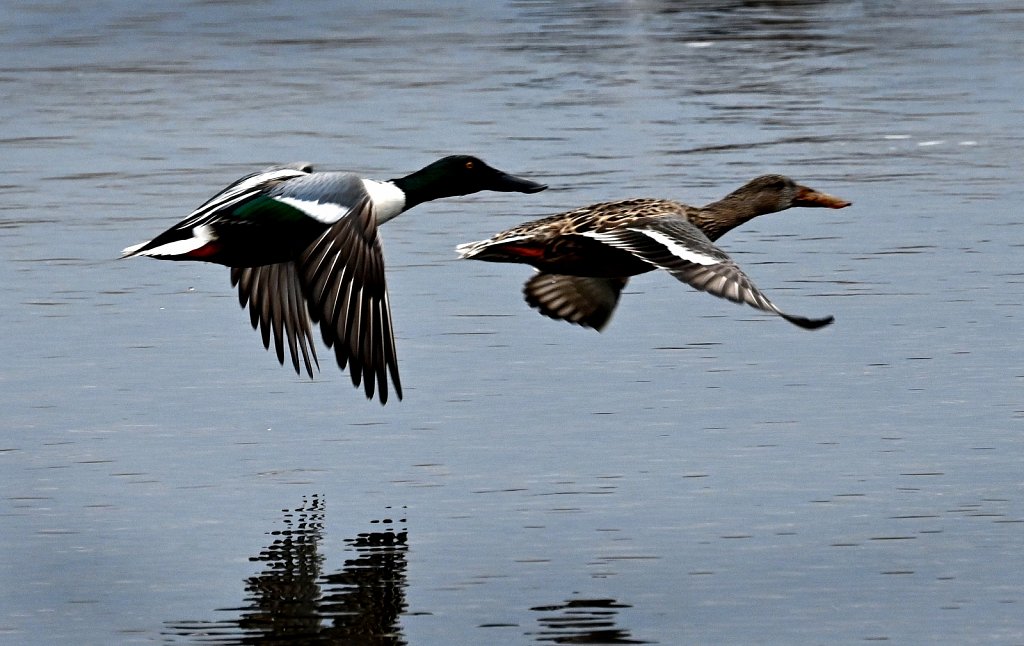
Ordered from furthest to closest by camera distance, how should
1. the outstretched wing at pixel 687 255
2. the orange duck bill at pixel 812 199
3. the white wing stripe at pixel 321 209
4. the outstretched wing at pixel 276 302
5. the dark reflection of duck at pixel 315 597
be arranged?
the orange duck bill at pixel 812 199
the outstretched wing at pixel 276 302
the white wing stripe at pixel 321 209
the outstretched wing at pixel 687 255
the dark reflection of duck at pixel 315 597

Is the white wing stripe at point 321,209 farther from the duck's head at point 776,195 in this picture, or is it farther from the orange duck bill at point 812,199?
the orange duck bill at point 812,199

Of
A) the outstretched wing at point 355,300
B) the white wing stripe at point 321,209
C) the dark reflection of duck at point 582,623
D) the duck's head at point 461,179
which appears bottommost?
the dark reflection of duck at point 582,623

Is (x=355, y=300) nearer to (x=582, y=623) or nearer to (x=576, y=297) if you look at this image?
(x=576, y=297)

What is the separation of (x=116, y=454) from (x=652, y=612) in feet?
7.81

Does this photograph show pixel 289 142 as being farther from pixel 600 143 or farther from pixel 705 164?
pixel 705 164

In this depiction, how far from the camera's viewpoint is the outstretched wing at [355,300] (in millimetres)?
7316

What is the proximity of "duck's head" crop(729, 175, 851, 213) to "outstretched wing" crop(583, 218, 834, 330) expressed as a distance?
819mm

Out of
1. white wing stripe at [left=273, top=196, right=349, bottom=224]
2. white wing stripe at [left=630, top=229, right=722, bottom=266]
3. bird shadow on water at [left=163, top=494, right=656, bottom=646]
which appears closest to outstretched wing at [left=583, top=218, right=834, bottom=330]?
white wing stripe at [left=630, top=229, right=722, bottom=266]

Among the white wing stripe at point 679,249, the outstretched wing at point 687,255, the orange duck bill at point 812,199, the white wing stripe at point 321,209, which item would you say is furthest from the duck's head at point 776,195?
the white wing stripe at point 321,209

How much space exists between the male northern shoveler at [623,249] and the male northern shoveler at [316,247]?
1.66 feet

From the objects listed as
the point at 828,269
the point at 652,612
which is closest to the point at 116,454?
the point at 652,612

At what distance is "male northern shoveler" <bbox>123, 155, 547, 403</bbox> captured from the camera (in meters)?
7.37

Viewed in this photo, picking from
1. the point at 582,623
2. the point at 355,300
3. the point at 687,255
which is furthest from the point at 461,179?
the point at 582,623

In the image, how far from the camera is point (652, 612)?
5750mm
